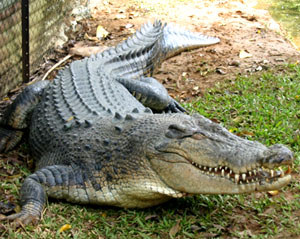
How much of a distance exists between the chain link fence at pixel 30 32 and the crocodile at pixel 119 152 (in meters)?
1.07

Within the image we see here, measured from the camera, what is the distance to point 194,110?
5.46 metres

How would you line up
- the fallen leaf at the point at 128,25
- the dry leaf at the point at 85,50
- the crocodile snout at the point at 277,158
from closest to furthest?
1. the crocodile snout at the point at 277,158
2. the dry leaf at the point at 85,50
3. the fallen leaf at the point at 128,25

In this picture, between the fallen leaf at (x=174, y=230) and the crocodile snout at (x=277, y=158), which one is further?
the fallen leaf at (x=174, y=230)

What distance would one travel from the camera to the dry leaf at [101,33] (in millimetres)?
8000

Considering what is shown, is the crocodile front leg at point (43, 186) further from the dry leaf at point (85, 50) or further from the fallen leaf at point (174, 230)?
the dry leaf at point (85, 50)

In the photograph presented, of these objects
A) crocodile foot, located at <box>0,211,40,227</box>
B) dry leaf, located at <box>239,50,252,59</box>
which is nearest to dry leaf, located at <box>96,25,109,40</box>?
dry leaf, located at <box>239,50,252,59</box>

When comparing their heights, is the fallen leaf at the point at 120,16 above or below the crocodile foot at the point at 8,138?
below

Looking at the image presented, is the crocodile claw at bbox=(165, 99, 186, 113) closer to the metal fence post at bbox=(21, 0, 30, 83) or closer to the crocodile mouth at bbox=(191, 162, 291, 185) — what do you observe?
the metal fence post at bbox=(21, 0, 30, 83)

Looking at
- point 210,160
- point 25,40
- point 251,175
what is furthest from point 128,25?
point 251,175

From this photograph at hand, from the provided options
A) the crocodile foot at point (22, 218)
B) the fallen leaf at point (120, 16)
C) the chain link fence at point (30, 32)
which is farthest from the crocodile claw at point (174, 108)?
the fallen leaf at point (120, 16)

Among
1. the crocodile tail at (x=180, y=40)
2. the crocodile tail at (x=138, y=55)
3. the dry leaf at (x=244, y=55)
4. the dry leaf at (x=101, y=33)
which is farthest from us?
the dry leaf at (x=101, y=33)

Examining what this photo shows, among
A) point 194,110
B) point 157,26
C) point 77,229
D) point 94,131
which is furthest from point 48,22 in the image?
point 77,229

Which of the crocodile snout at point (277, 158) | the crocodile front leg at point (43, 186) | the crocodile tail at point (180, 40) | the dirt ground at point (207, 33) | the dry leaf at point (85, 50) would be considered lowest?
the dirt ground at point (207, 33)

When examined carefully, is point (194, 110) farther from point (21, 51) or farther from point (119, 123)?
point (21, 51)
